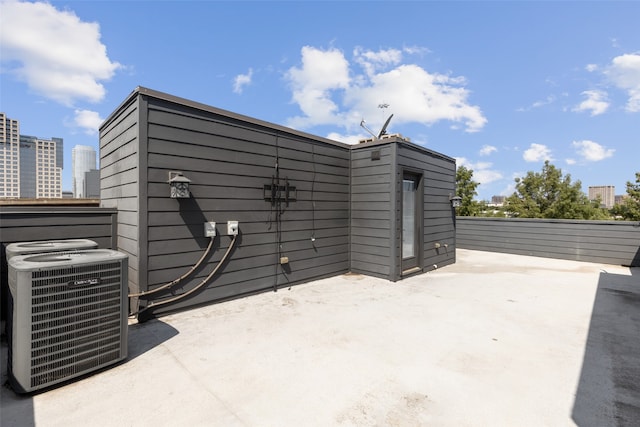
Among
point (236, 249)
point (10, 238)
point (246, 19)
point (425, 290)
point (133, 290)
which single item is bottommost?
point (425, 290)

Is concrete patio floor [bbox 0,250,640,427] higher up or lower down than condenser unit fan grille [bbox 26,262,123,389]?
lower down

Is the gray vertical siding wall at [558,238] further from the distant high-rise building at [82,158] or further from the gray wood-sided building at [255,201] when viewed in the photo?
the distant high-rise building at [82,158]

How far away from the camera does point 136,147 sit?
10.1 ft

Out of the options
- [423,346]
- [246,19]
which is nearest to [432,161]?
[423,346]

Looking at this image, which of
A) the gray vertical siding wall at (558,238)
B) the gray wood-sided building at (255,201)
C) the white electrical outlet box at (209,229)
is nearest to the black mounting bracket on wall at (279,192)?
the gray wood-sided building at (255,201)

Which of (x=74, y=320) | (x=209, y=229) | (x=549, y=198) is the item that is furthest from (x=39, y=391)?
(x=549, y=198)

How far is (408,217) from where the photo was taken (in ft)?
18.8

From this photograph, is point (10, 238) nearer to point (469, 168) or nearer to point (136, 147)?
point (136, 147)

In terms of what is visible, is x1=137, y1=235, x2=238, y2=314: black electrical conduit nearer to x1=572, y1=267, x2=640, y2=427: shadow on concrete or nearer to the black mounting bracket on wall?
the black mounting bracket on wall

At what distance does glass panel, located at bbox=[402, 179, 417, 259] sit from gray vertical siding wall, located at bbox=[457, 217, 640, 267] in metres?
5.26

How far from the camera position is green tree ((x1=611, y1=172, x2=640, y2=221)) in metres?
14.1

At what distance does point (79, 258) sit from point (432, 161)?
6.30 meters

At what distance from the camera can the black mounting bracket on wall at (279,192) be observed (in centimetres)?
426

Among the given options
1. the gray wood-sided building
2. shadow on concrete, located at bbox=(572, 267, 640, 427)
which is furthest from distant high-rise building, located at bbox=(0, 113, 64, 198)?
shadow on concrete, located at bbox=(572, 267, 640, 427)
